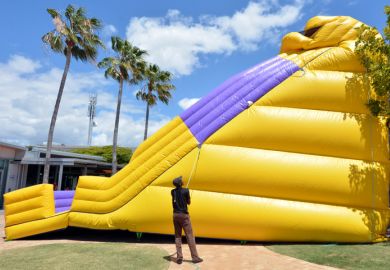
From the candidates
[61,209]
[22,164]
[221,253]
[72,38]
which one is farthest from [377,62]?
[22,164]

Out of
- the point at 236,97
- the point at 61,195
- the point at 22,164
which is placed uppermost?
the point at 236,97

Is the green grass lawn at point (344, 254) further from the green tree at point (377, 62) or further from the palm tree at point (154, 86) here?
the palm tree at point (154, 86)

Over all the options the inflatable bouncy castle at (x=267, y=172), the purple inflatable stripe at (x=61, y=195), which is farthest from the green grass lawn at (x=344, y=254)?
the purple inflatable stripe at (x=61, y=195)

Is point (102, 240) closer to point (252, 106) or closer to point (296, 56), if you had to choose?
point (252, 106)

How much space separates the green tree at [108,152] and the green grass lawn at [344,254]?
34.6 metres

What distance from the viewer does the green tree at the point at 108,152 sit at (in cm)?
4050

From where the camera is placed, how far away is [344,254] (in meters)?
5.91

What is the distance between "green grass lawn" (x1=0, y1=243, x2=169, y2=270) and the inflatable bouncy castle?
2.64 feet

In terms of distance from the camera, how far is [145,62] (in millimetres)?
24984

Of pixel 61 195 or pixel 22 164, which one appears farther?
pixel 22 164

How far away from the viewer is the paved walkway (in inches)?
209

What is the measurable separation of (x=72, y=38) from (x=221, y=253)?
50.0 feet

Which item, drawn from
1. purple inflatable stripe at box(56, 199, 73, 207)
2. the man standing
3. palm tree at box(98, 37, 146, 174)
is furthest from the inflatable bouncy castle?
palm tree at box(98, 37, 146, 174)

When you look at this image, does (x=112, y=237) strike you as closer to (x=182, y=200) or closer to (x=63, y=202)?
(x=63, y=202)
